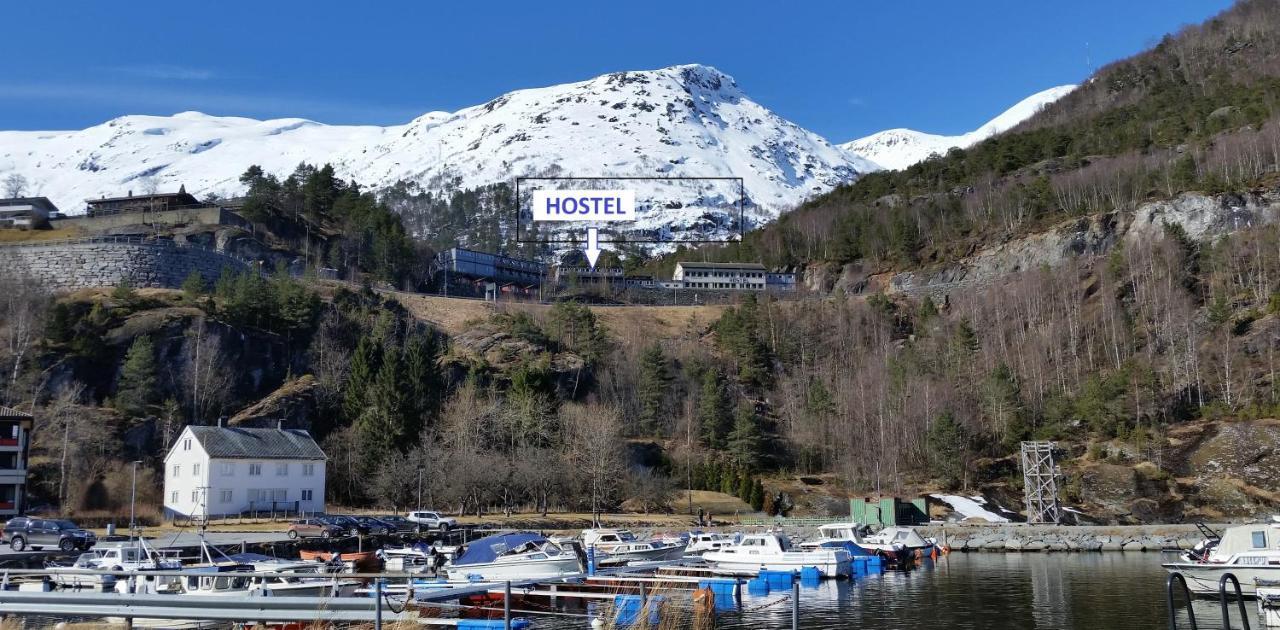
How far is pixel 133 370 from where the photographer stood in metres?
83.9

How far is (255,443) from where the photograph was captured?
245 feet

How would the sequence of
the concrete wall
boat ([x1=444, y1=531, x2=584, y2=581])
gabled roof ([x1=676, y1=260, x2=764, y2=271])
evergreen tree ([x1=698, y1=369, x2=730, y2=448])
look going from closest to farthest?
1. boat ([x1=444, y1=531, x2=584, y2=581])
2. evergreen tree ([x1=698, y1=369, x2=730, y2=448])
3. the concrete wall
4. gabled roof ([x1=676, y1=260, x2=764, y2=271])

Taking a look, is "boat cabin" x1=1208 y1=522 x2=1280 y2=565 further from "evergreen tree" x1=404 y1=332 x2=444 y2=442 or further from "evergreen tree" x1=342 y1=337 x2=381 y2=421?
"evergreen tree" x1=342 y1=337 x2=381 y2=421

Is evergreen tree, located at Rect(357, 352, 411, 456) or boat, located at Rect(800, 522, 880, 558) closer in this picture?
boat, located at Rect(800, 522, 880, 558)

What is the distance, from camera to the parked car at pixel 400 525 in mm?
61500

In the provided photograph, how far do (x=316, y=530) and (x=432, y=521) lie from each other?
9046mm

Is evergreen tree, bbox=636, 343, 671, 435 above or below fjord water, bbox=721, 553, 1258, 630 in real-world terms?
above

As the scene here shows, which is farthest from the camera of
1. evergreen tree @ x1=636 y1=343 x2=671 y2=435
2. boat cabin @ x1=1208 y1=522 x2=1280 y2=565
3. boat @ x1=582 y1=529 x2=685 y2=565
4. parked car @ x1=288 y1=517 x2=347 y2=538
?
evergreen tree @ x1=636 y1=343 x2=671 y2=435

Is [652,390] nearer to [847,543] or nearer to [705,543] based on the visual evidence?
[705,543]

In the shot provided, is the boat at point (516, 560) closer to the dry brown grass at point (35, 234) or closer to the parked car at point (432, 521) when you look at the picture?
the parked car at point (432, 521)

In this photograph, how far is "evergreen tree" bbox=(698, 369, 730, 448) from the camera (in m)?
98.5

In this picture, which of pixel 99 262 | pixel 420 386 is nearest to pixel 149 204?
pixel 99 262

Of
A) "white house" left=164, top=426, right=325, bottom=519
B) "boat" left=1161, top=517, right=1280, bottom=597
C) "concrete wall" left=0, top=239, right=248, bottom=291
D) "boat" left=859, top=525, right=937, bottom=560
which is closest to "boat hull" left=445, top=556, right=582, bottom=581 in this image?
"boat" left=1161, top=517, right=1280, bottom=597

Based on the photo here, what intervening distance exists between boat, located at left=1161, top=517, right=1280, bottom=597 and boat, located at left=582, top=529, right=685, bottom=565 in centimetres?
2266
